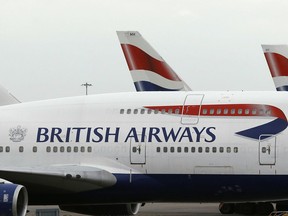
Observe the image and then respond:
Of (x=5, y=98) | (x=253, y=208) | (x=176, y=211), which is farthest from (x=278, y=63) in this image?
(x=5, y=98)

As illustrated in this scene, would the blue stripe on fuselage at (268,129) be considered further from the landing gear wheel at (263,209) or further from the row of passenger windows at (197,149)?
the landing gear wheel at (263,209)

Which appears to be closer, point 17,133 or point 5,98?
point 17,133

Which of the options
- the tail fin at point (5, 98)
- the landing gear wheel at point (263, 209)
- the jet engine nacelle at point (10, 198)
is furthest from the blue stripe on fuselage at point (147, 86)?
the jet engine nacelle at point (10, 198)

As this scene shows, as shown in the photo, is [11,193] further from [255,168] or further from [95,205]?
[255,168]

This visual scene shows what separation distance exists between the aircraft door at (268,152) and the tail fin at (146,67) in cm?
1801

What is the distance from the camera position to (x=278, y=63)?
137ft

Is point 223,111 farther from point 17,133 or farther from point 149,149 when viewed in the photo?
point 17,133

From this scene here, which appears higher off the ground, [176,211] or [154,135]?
[154,135]

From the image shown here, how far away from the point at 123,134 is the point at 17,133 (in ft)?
10.9

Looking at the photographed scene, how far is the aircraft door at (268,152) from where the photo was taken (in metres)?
23.9

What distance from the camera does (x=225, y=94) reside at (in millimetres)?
25016

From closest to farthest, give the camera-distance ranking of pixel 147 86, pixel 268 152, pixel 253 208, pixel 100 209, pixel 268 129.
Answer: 1. pixel 268 152
2. pixel 268 129
3. pixel 100 209
4. pixel 253 208
5. pixel 147 86

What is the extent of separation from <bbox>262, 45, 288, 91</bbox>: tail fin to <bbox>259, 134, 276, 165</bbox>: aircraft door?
17.3 m

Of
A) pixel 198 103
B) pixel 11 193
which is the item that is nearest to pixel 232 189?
pixel 198 103
